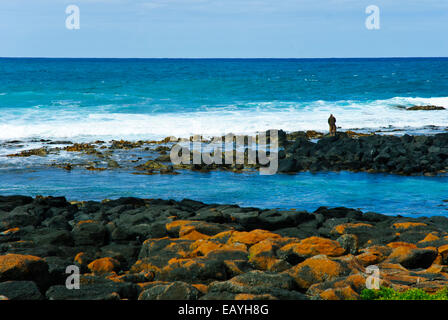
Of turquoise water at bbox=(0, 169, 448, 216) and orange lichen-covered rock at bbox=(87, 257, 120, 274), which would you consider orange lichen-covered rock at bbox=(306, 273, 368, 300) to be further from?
turquoise water at bbox=(0, 169, 448, 216)

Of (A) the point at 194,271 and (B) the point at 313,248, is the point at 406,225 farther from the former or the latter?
(A) the point at 194,271

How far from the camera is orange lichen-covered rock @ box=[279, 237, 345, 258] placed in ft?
24.4

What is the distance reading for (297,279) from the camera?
6480 mm

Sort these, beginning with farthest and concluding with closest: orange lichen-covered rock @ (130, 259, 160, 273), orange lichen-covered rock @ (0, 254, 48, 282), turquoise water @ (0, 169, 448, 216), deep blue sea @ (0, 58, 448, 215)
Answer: deep blue sea @ (0, 58, 448, 215) → turquoise water @ (0, 169, 448, 216) → orange lichen-covered rock @ (130, 259, 160, 273) → orange lichen-covered rock @ (0, 254, 48, 282)

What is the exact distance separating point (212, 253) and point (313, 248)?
1.48 m

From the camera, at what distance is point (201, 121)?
99.6 ft

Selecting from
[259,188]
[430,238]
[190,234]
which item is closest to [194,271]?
[190,234]

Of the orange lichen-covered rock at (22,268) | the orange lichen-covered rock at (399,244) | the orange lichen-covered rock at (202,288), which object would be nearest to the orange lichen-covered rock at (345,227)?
the orange lichen-covered rock at (399,244)

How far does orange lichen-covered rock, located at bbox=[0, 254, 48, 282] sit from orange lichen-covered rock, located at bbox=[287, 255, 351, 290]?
3.22m

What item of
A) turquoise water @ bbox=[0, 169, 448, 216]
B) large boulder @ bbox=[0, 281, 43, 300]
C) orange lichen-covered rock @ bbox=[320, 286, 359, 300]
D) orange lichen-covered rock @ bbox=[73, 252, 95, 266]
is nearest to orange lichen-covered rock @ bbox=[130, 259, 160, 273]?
orange lichen-covered rock @ bbox=[73, 252, 95, 266]

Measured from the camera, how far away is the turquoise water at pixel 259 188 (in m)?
13.0
